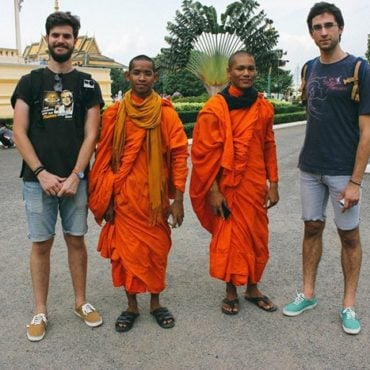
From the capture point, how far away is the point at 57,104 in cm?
284

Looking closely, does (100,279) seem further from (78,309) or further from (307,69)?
(307,69)

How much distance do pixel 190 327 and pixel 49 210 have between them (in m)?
1.22

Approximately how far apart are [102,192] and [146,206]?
31cm

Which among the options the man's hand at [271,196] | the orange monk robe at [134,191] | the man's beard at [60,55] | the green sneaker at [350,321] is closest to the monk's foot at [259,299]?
the green sneaker at [350,321]

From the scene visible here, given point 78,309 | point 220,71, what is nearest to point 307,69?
point 78,309

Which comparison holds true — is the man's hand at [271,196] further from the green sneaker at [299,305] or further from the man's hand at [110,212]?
the man's hand at [110,212]

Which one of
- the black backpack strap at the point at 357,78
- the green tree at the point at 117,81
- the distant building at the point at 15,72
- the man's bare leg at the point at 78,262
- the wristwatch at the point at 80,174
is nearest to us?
the black backpack strap at the point at 357,78

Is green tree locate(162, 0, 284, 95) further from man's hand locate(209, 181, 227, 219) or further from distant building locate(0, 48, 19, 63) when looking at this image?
man's hand locate(209, 181, 227, 219)

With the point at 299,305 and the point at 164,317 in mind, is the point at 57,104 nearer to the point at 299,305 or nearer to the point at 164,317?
the point at 164,317

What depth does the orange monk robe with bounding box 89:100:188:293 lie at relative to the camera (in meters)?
3.00

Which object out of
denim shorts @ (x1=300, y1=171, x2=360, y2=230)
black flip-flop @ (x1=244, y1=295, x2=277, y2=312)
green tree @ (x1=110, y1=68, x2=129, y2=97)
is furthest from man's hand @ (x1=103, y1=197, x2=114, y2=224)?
green tree @ (x1=110, y1=68, x2=129, y2=97)

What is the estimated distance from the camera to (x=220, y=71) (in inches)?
943

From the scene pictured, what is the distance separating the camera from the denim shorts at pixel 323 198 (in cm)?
299

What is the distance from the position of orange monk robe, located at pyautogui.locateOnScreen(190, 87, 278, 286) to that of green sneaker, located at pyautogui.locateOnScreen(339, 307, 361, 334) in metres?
0.65
